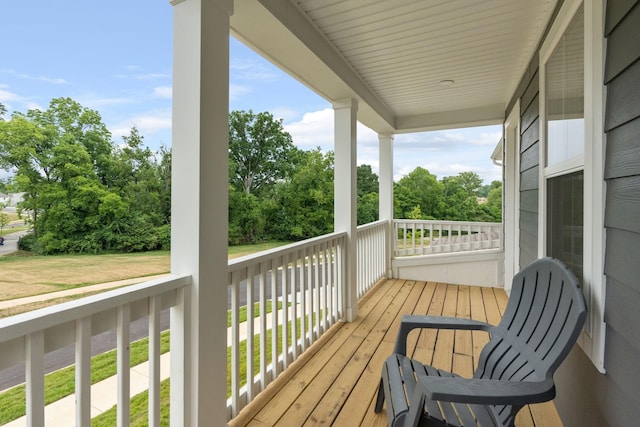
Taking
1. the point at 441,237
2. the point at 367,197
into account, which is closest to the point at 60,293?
the point at 441,237

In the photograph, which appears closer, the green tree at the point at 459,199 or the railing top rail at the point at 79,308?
the railing top rail at the point at 79,308

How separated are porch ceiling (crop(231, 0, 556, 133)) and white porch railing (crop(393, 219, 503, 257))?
2141 mm

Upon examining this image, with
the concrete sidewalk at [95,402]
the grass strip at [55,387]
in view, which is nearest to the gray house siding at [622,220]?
the concrete sidewalk at [95,402]

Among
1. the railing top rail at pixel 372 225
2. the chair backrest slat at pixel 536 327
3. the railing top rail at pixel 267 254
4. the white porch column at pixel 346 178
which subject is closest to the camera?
the chair backrest slat at pixel 536 327

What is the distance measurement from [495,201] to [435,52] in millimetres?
5275

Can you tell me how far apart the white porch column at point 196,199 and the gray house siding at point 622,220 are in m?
1.59

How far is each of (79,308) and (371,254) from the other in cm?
393

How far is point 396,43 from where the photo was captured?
272 centimetres

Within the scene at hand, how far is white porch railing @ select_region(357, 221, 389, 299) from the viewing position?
4238 millimetres

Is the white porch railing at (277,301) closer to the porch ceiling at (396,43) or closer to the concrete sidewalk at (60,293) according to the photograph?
the concrete sidewalk at (60,293)

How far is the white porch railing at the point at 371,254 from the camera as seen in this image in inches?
167

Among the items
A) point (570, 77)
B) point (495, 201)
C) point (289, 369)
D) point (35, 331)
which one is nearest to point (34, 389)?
point (35, 331)

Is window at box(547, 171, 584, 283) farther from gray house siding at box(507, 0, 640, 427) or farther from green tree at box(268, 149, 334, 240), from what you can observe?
green tree at box(268, 149, 334, 240)

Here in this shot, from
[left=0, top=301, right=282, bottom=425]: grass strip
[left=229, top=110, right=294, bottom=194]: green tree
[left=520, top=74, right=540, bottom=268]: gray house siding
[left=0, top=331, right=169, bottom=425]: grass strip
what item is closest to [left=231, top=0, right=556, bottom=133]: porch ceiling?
[left=520, top=74, right=540, bottom=268]: gray house siding
